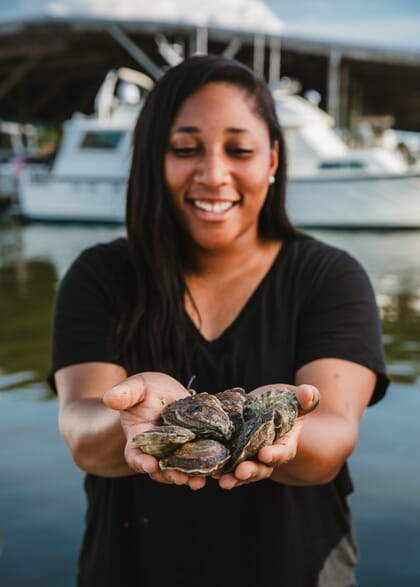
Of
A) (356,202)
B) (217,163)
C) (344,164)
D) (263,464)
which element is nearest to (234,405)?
(263,464)

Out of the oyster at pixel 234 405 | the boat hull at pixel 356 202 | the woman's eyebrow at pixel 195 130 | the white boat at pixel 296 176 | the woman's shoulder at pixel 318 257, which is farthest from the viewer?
the white boat at pixel 296 176

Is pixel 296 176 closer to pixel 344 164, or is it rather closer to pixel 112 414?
pixel 344 164

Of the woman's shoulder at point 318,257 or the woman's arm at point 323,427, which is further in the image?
the woman's shoulder at point 318,257

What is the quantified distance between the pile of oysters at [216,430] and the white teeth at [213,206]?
80 cm

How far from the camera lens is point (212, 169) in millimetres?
2463

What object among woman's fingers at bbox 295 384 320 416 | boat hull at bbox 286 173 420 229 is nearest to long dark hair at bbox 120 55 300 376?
woman's fingers at bbox 295 384 320 416

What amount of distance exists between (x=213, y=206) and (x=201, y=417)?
96cm

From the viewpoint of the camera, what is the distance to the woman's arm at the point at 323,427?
1755mm

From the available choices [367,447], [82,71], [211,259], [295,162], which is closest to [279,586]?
[211,259]

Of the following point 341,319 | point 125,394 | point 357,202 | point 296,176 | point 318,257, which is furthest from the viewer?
point 296,176

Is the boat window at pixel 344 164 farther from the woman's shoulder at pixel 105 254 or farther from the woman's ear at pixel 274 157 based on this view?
the woman's shoulder at pixel 105 254

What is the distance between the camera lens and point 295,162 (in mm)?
16859

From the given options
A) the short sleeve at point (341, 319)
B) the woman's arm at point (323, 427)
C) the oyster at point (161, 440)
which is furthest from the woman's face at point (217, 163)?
the oyster at point (161, 440)

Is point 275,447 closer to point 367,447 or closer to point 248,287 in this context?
point 248,287
